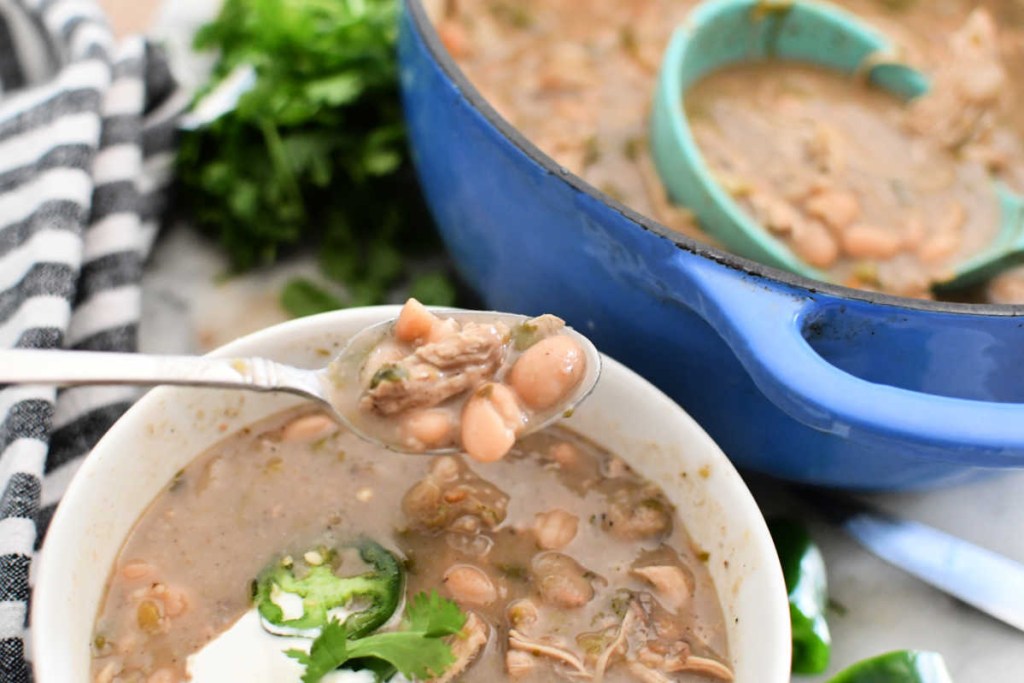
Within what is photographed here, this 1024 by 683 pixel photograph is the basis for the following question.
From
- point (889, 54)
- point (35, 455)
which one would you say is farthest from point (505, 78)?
point (35, 455)

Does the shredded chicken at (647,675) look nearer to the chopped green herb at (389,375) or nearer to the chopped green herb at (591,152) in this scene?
the chopped green herb at (389,375)

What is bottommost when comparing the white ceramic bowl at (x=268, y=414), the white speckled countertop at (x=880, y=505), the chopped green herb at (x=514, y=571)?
the white speckled countertop at (x=880, y=505)

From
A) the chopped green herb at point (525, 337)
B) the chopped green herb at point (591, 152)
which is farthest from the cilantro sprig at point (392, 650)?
the chopped green herb at point (591, 152)

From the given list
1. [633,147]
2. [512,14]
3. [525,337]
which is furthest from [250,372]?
[512,14]

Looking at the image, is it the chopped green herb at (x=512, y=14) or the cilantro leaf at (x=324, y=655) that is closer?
the cilantro leaf at (x=324, y=655)

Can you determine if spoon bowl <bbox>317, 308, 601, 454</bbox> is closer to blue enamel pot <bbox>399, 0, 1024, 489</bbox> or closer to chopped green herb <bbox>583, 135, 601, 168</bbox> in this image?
blue enamel pot <bbox>399, 0, 1024, 489</bbox>

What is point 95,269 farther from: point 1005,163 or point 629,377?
point 1005,163

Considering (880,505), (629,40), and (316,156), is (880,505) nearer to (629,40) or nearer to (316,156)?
(629,40)
